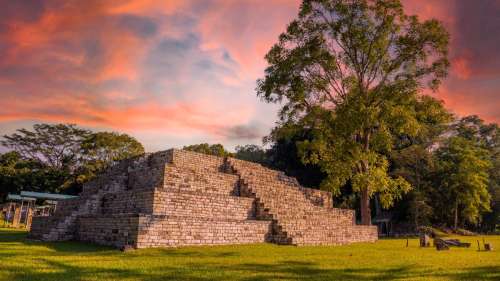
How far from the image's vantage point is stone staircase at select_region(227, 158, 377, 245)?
18.2m

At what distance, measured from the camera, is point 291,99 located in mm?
27016

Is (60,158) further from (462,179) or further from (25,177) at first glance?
(462,179)

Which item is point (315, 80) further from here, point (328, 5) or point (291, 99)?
point (328, 5)

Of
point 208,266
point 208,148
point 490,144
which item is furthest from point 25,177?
point 490,144

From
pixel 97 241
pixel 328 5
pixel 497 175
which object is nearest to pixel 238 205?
pixel 97 241

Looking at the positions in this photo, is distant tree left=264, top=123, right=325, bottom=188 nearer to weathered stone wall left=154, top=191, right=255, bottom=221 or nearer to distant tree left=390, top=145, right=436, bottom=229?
distant tree left=390, top=145, right=436, bottom=229

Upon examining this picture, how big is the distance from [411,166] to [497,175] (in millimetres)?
17758

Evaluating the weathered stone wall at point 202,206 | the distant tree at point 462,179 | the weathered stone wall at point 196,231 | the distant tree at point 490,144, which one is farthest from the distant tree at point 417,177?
the weathered stone wall at point 196,231

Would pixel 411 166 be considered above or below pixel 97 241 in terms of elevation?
above

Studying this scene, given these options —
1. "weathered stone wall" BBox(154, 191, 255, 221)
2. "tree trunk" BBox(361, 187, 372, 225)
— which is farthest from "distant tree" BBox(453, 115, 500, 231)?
"weathered stone wall" BBox(154, 191, 255, 221)

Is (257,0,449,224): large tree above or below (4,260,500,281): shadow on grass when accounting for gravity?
above

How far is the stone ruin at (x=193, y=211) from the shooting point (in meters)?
14.4

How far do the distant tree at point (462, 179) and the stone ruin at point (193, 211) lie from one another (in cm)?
2190

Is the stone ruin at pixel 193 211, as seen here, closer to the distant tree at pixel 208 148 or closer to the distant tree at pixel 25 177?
the distant tree at pixel 25 177
